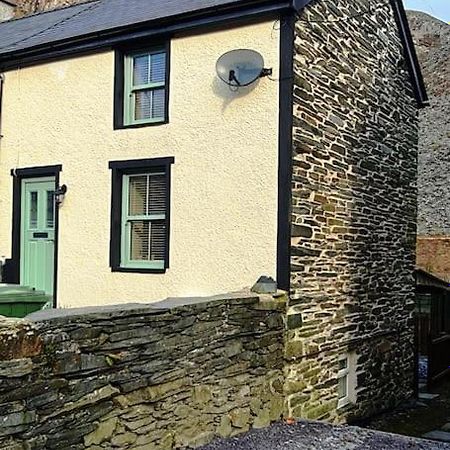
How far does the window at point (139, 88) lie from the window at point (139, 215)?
2.29 ft

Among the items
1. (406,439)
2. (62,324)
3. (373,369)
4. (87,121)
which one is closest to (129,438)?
(62,324)

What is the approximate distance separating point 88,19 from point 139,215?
3.87 m

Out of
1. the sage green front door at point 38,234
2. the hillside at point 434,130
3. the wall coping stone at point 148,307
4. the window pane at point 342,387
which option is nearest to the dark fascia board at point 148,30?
the sage green front door at point 38,234

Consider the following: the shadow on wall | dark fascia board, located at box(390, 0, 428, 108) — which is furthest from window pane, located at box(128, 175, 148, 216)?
dark fascia board, located at box(390, 0, 428, 108)

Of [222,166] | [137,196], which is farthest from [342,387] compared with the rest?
[137,196]

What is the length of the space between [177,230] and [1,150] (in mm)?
3847

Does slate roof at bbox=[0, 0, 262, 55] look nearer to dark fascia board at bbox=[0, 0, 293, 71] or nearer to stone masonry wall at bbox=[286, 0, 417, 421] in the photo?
dark fascia board at bbox=[0, 0, 293, 71]

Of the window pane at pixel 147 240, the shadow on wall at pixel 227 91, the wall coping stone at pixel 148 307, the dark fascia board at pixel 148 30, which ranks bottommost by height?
the wall coping stone at pixel 148 307

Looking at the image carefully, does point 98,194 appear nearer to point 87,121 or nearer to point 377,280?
point 87,121

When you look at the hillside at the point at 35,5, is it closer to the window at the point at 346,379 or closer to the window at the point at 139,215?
the window at the point at 139,215

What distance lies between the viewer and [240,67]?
8.07m

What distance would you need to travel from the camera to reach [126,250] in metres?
9.09

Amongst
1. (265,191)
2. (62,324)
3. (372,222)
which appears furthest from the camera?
(372,222)

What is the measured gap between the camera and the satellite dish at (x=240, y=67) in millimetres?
7988
